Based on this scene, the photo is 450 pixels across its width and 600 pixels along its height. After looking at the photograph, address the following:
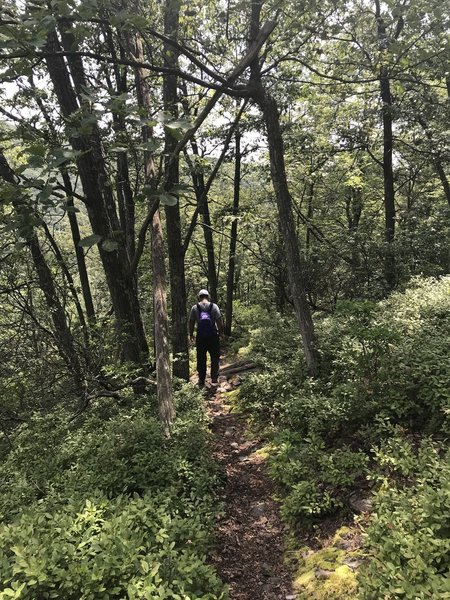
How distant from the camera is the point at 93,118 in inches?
80.3

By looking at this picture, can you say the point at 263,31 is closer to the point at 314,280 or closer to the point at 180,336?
the point at 180,336

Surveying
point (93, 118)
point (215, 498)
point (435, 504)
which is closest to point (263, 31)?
point (93, 118)

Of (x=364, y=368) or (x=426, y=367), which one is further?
(x=364, y=368)

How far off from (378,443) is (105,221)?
5027mm

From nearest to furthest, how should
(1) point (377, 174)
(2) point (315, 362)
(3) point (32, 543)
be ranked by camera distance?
1. (3) point (32, 543)
2. (2) point (315, 362)
3. (1) point (377, 174)

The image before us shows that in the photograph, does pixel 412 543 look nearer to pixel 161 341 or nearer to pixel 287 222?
pixel 161 341

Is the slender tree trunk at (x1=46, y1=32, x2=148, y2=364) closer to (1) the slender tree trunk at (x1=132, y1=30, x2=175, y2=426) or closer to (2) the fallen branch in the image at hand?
(1) the slender tree trunk at (x1=132, y1=30, x2=175, y2=426)

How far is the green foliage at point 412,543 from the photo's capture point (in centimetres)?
251

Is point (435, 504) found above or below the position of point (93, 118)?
below

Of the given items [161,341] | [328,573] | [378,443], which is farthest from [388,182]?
[328,573]

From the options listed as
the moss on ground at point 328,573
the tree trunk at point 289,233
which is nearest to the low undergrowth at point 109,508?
the moss on ground at point 328,573

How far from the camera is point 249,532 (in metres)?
4.38

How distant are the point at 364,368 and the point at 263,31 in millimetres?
4546

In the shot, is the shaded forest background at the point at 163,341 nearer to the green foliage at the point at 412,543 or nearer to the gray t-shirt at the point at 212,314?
the green foliage at the point at 412,543
